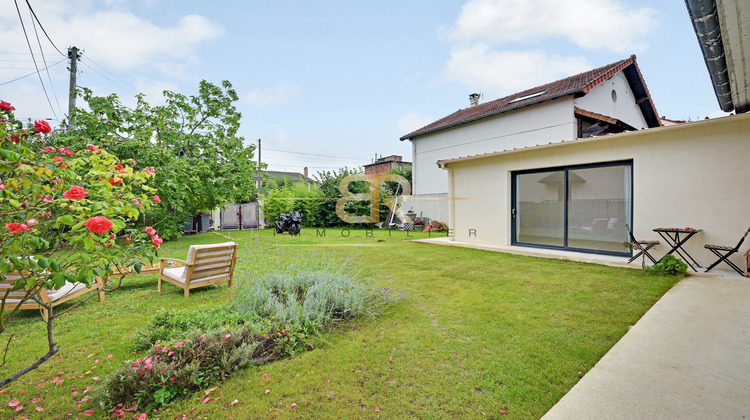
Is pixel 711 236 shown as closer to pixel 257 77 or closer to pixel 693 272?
pixel 693 272

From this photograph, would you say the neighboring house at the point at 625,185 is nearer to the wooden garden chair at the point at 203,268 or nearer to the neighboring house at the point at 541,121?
the neighboring house at the point at 541,121

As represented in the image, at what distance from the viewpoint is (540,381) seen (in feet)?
7.90

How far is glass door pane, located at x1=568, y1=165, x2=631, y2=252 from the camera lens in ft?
23.0

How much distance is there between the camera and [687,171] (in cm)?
594

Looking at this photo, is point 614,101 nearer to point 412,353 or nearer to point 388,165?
point 412,353

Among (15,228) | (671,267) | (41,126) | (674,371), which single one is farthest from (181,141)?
(671,267)

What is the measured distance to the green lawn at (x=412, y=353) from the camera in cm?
220

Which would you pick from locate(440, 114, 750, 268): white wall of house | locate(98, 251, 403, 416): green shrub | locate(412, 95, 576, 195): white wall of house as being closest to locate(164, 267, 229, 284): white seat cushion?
locate(98, 251, 403, 416): green shrub

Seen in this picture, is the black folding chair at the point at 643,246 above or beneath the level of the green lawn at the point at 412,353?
above

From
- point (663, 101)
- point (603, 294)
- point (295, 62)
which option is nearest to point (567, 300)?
point (603, 294)

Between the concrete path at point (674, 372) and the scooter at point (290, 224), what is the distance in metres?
13.4

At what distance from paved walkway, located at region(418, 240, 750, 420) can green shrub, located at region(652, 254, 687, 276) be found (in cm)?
177

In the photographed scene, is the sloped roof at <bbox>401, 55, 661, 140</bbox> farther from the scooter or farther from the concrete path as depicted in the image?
the concrete path

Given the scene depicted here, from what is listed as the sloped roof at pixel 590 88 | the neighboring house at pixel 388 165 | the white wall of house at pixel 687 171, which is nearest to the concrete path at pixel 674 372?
the white wall of house at pixel 687 171
